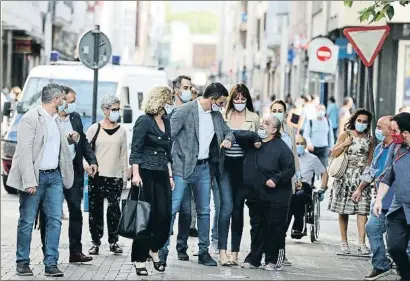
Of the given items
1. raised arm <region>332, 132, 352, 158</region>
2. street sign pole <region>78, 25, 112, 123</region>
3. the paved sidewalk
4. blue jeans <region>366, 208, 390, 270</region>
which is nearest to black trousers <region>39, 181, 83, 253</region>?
the paved sidewalk

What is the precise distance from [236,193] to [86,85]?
986 cm

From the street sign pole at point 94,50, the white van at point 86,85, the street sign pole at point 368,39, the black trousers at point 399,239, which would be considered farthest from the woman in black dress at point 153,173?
the white van at point 86,85

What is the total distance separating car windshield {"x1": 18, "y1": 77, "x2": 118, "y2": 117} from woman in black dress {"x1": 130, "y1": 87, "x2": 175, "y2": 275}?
10.1m

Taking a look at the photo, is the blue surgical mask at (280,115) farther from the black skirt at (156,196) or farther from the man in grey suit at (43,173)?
the man in grey suit at (43,173)

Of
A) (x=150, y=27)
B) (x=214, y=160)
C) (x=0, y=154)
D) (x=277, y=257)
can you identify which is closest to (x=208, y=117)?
(x=214, y=160)

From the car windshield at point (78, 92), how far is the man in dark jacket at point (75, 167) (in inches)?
339

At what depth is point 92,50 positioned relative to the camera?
22.0 m

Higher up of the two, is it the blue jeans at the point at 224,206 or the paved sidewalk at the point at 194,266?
the blue jeans at the point at 224,206

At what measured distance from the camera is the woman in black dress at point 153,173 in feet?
41.4

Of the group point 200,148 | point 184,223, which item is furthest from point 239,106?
point 184,223

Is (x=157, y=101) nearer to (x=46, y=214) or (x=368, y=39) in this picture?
(x=46, y=214)

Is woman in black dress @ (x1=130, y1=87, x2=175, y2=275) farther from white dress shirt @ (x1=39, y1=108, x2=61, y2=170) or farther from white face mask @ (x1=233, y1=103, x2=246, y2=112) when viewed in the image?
white face mask @ (x1=233, y1=103, x2=246, y2=112)

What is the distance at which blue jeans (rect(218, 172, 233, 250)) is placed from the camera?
45.5 feet

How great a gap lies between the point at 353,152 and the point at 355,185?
420 mm
